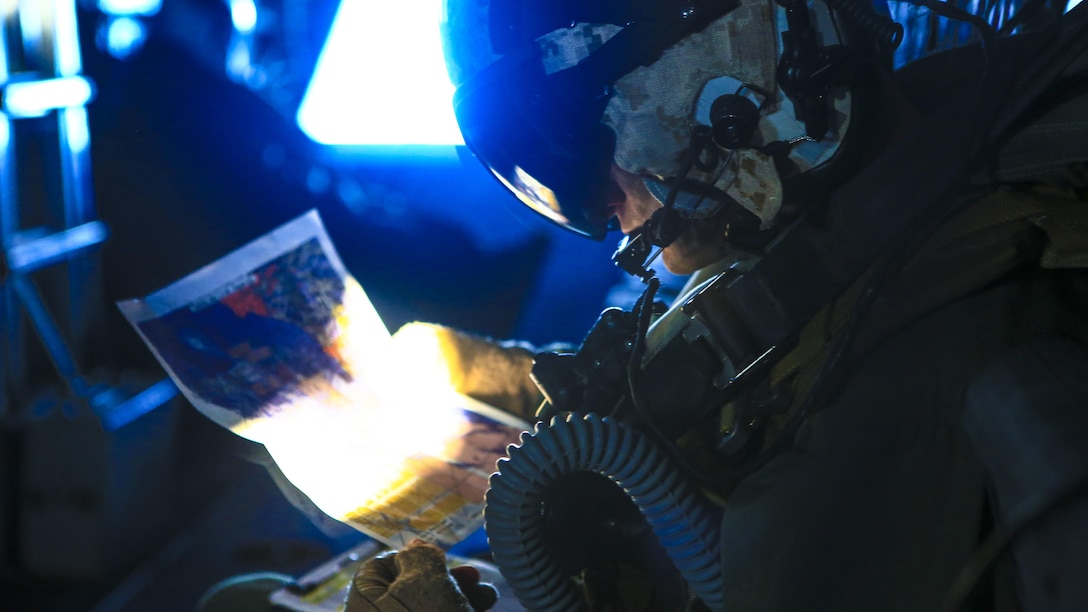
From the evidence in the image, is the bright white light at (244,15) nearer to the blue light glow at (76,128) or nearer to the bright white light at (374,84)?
the bright white light at (374,84)

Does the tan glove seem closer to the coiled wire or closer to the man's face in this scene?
the man's face

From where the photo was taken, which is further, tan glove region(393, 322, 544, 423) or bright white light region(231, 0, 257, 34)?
bright white light region(231, 0, 257, 34)

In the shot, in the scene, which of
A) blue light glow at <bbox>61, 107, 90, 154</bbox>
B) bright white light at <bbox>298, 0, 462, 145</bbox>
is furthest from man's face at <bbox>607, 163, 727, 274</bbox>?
bright white light at <bbox>298, 0, 462, 145</bbox>

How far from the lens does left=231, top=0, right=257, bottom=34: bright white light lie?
8.20 ft

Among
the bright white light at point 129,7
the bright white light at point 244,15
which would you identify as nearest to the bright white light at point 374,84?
the bright white light at point 244,15

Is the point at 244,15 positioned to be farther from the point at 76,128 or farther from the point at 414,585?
the point at 414,585

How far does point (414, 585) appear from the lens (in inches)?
30.9

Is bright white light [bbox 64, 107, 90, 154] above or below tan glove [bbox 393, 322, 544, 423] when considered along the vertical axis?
above

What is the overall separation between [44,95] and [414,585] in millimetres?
1534

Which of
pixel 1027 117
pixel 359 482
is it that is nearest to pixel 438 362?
pixel 359 482

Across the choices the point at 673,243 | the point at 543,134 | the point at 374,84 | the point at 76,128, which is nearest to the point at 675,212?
the point at 673,243

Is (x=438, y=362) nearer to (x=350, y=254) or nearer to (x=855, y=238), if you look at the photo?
(x=855, y=238)

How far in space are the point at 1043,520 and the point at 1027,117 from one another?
337 mm

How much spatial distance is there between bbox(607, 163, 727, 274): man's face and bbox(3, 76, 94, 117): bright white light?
1.36 meters
